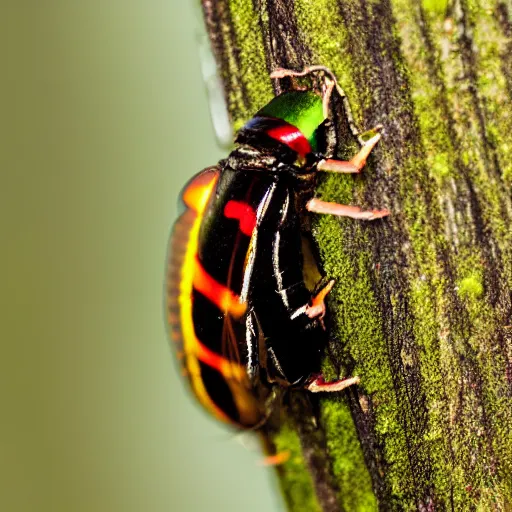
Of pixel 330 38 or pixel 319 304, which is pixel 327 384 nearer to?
pixel 319 304

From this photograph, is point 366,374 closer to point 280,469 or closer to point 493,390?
point 493,390

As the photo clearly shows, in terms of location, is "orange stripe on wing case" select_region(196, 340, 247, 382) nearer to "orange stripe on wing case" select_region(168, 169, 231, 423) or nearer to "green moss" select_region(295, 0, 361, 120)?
"orange stripe on wing case" select_region(168, 169, 231, 423)

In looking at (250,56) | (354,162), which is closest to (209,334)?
(354,162)

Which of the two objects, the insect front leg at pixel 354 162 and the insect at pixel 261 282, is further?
the insect at pixel 261 282

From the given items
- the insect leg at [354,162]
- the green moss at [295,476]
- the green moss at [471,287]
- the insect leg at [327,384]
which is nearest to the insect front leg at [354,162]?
the insect leg at [354,162]

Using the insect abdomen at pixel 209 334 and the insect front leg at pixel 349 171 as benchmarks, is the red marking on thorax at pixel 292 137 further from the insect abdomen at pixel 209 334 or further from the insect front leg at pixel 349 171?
the insect abdomen at pixel 209 334
